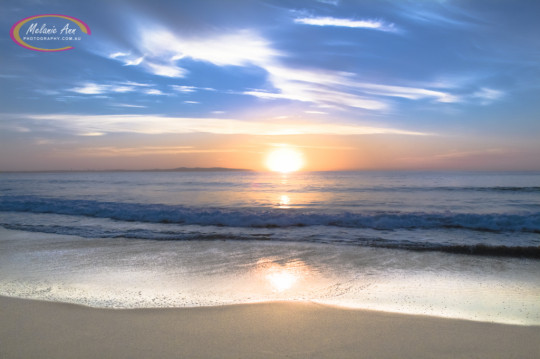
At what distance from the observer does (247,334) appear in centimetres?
307

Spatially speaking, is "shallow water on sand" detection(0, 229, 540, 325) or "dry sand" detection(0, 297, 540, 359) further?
"shallow water on sand" detection(0, 229, 540, 325)

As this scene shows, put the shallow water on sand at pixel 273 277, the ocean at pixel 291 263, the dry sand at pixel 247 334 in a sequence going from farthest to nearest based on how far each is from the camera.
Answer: the ocean at pixel 291 263 < the shallow water on sand at pixel 273 277 < the dry sand at pixel 247 334

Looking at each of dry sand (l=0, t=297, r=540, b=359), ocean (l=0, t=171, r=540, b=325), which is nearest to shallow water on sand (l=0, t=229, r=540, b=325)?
ocean (l=0, t=171, r=540, b=325)

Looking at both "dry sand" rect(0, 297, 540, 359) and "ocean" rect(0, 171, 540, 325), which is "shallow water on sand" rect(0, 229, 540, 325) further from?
"dry sand" rect(0, 297, 540, 359)

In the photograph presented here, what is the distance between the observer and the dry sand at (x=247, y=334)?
2.73m

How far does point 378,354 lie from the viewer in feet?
8.90

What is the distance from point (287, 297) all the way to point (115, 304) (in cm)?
206

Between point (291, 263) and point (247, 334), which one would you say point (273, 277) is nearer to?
point (291, 263)

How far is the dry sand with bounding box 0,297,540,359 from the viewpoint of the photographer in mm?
2727

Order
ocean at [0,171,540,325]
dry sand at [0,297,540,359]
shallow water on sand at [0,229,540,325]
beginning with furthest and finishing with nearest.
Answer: ocean at [0,171,540,325] < shallow water on sand at [0,229,540,325] < dry sand at [0,297,540,359]

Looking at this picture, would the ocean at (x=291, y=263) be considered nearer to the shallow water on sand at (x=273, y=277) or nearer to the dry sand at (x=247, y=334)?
the shallow water on sand at (x=273, y=277)

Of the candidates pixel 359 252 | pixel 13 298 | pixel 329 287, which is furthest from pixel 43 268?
pixel 359 252

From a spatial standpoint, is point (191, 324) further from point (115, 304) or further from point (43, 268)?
point (43, 268)

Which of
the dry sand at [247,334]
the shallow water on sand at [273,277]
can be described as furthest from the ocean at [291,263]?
the dry sand at [247,334]
